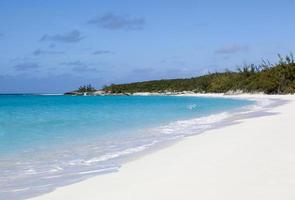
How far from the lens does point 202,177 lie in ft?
24.2

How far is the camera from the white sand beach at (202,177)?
6242 millimetres

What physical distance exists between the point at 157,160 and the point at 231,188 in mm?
3488

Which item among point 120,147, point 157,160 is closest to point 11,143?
point 120,147

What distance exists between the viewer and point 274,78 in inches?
3519

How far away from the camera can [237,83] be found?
113 meters

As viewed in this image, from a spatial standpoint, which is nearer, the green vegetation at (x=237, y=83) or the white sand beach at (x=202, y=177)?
the white sand beach at (x=202, y=177)

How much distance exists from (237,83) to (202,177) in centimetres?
10837

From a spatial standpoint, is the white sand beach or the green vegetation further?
the green vegetation

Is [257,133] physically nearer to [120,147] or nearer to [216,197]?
[120,147]

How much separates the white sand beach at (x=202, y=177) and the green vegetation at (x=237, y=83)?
259 feet

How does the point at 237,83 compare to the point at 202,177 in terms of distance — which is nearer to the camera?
the point at 202,177

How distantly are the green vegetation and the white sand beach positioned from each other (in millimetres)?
78999

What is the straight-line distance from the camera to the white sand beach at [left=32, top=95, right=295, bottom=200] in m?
6.24

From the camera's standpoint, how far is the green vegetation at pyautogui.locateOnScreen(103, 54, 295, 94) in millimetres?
87188
